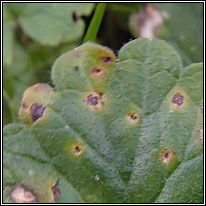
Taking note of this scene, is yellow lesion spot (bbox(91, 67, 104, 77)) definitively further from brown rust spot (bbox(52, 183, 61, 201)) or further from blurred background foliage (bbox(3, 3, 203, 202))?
blurred background foliage (bbox(3, 3, 203, 202))

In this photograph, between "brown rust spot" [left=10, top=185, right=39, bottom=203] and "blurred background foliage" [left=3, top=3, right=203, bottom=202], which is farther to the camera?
"blurred background foliage" [left=3, top=3, right=203, bottom=202]

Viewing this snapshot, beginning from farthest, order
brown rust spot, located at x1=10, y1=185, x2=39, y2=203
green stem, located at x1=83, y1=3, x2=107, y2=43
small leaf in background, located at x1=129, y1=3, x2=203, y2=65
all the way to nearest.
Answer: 1. small leaf in background, located at x1=129, y1=3, x2=203, y2=65
2. green stem, located at x1=83, y1=3, x2=107, y2=43
3. brown rust spot, located at x1=10, y1=185, x2=39, y2=203

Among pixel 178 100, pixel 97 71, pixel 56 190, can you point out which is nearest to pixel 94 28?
pixel 97 71

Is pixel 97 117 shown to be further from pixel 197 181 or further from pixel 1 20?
pixel 1 20

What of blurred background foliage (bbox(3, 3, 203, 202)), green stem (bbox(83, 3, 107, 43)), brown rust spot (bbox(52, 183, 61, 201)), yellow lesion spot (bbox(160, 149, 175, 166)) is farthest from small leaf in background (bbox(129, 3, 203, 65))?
brown rust spot (bbox(52, 183, 61, 201))

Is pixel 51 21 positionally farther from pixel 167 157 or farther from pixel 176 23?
pixel 167 157

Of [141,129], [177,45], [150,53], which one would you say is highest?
[150,53]

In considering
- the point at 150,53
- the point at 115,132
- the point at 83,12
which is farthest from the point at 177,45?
the point at 115,132
